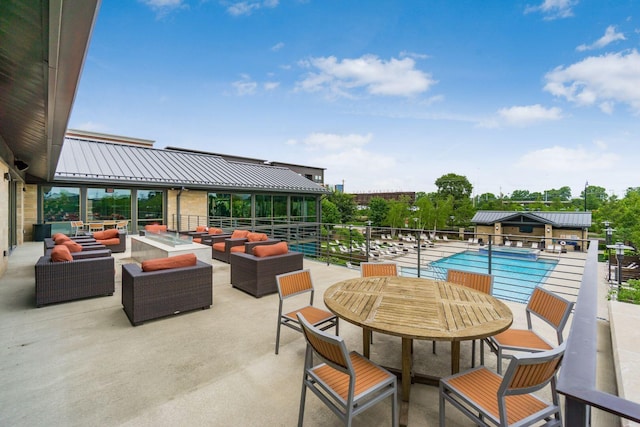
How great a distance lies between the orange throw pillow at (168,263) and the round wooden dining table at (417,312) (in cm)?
238

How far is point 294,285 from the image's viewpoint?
310 cm

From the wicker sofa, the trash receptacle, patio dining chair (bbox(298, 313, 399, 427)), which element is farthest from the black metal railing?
the trash receptacle

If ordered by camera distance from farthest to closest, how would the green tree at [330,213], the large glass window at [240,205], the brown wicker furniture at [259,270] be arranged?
the green tree at [330,213]
the large glass window at [240,205]
the brown wicker furniture at [259,270]

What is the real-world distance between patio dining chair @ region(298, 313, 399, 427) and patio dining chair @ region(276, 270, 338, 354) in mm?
773

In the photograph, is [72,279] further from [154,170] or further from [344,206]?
[344,206]

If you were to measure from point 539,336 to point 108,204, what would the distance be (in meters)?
14.1

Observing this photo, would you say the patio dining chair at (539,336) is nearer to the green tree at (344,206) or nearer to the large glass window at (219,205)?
the large glass window at (219,205)

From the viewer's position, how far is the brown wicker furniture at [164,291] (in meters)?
3.53

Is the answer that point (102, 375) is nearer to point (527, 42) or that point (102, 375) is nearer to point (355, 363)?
point (355, 363)

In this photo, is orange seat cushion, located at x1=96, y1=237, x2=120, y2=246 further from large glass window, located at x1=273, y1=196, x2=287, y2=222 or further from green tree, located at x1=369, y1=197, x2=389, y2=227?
green tree, located at x1=369, y1=197, x2=389, y2=227

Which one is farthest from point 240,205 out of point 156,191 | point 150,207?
point 150,207

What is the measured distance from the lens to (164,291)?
3.71 m

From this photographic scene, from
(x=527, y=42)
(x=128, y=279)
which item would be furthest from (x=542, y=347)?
(x=527, y=42)

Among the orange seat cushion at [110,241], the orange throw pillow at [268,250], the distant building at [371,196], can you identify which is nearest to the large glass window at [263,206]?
the orange seat cushion at [110,241]
